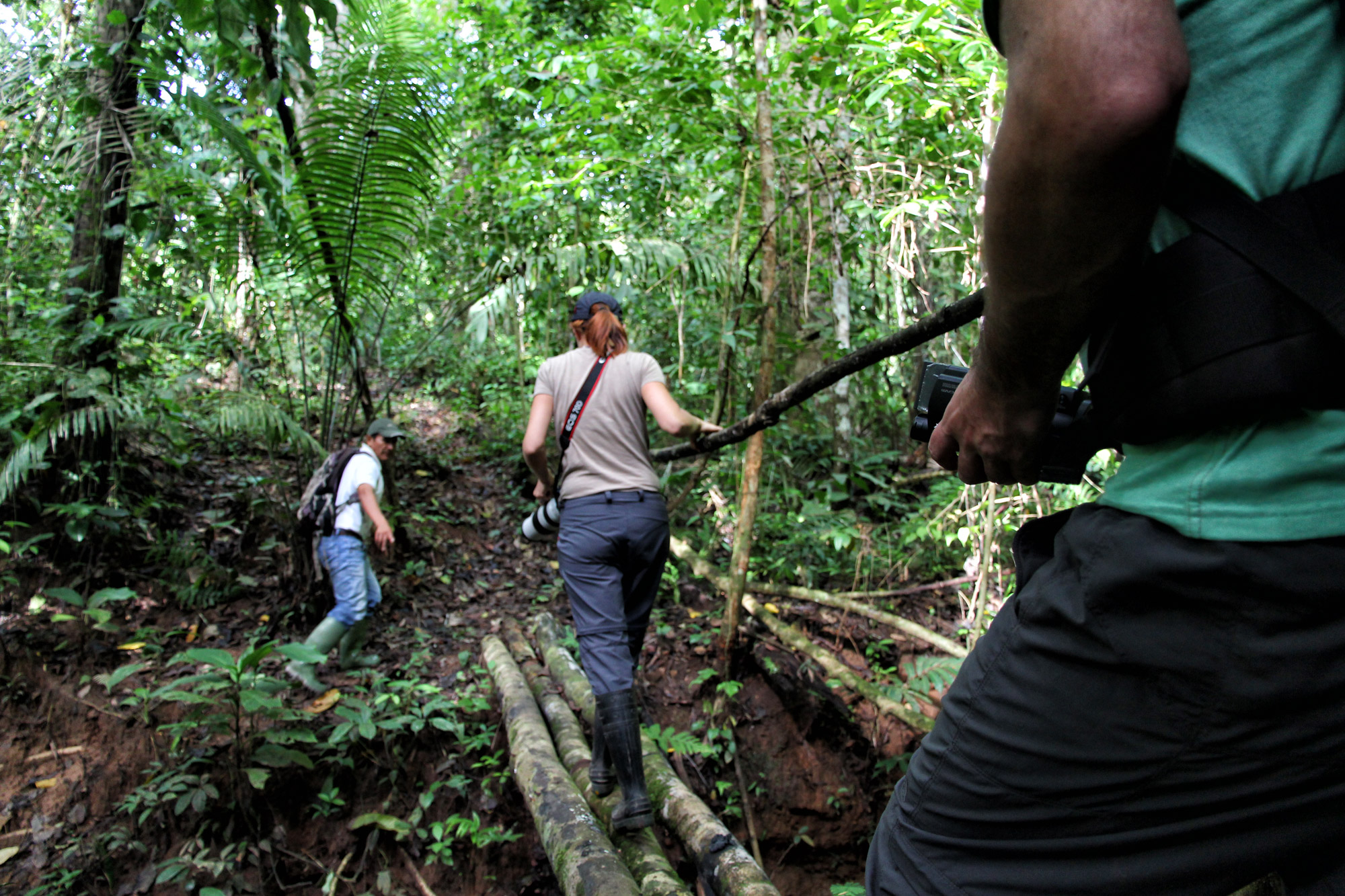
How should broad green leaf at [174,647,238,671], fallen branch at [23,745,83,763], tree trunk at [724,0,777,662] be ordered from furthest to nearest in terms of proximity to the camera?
tree trunk at [724,0,777,662]
fallen branch at [23,745,83,763]
broad green leaf at [174,647,238,671]

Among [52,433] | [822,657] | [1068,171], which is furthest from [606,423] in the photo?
[52,433]

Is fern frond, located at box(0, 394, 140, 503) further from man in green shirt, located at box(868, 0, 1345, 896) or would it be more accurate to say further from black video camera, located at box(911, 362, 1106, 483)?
man in green shirt, located at box(868, 0, 1345, 896)

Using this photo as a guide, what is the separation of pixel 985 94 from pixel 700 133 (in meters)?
1.72

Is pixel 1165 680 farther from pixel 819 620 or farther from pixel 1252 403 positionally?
pixel 819 620

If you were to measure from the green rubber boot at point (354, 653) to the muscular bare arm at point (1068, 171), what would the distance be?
16.1 feet

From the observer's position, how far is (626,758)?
9.77ft

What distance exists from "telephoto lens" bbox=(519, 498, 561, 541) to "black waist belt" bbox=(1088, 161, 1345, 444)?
2920 millimetres

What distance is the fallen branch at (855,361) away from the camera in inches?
56.5

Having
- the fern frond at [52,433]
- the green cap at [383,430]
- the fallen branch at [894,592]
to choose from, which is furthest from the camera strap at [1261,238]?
the fern frond at [52,433]

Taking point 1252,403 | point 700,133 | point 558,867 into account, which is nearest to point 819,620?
point 558,867

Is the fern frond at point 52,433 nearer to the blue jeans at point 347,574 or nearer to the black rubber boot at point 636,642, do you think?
the blue jeans at point 347,574

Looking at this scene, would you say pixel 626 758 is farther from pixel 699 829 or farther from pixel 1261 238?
pixel 1261 238

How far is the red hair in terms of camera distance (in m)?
3.37

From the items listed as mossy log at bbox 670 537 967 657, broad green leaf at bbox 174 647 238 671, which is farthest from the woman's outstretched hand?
broad green leaf at bbox 174 647 238 671
